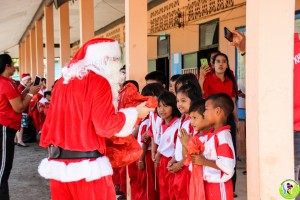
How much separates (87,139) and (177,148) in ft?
2.91

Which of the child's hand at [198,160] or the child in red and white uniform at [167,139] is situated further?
the child in red and white uniform at [167,139]

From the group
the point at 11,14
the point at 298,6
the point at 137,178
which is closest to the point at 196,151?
the point at 137,178

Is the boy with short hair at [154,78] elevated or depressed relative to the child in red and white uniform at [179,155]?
elevated

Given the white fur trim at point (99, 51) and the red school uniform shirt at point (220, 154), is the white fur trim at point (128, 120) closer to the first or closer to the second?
the white fur trim at point (99, 51)

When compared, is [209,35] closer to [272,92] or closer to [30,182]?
[30,182]

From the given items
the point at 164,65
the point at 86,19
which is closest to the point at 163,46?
the point at 164,65

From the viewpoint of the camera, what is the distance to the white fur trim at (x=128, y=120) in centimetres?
240

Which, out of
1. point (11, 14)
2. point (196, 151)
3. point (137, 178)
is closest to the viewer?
point (196, 151)

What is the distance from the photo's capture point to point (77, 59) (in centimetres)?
261

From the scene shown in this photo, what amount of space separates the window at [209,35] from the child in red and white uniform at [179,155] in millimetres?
3676

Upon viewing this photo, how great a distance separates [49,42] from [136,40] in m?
6.27

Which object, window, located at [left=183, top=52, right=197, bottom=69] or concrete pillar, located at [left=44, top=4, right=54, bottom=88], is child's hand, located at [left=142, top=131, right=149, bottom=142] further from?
concrete pillar, located at [left=44, top=4, right=54, bottom=88]

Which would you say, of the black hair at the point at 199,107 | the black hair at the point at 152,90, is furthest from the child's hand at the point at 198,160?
the black hair at the point at 152,90

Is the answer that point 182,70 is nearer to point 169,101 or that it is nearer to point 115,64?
point 169,101
